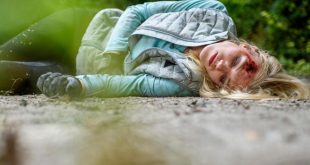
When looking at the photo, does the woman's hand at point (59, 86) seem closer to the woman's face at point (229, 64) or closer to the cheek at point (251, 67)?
the woman's face at point (229, 64)

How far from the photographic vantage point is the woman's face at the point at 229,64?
2.95 meters

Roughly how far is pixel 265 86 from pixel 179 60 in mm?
492

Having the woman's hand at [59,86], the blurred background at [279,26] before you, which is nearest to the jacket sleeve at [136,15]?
the woman's hand at [59,86]

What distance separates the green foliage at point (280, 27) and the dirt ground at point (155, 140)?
15.6 feet

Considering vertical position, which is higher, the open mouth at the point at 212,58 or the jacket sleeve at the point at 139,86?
the open mouth at the point at 212,58

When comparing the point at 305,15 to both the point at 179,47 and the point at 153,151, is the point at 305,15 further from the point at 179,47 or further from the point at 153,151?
the point at 153,151

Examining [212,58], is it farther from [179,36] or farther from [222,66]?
[179,36]

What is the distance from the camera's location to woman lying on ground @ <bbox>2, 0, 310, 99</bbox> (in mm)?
2955

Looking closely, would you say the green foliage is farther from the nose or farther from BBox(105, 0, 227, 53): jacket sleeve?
Answer: the nose

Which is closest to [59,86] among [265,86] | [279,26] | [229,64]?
[229,64]

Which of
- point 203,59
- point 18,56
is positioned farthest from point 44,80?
point 18,56

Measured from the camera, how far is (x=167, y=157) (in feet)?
3.09

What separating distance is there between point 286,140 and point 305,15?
17.9ft

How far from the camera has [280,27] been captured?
633 centimetres
